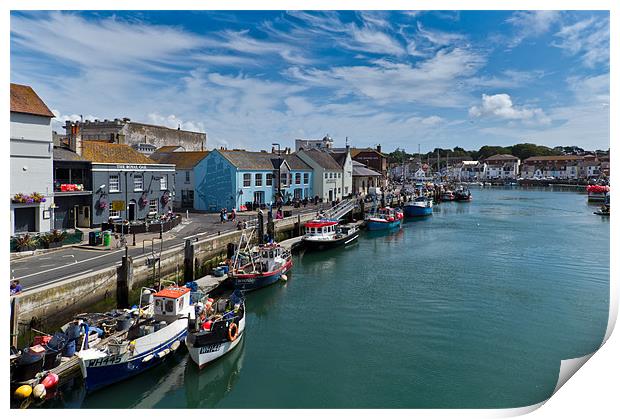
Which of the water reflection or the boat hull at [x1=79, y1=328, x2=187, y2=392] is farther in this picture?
the water reflection

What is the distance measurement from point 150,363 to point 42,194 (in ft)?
45.9

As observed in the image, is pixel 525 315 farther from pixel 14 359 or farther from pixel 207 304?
pixel 14 359

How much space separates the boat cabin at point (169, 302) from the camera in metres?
16.6


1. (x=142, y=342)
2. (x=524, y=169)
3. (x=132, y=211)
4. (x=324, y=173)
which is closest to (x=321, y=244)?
(x=132, y=211)

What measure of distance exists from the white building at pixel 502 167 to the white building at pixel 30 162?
173187 mm

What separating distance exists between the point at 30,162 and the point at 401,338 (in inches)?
797

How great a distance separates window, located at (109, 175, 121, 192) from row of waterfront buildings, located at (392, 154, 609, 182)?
121 m

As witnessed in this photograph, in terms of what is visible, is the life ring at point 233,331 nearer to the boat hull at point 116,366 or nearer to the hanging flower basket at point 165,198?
the boat hull at point 116,366

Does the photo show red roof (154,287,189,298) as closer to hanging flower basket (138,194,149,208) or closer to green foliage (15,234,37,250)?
green foliage (15,234,37,250)

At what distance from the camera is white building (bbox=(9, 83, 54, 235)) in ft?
76.0

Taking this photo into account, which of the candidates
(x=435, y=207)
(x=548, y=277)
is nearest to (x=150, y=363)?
(x=548, y=277)

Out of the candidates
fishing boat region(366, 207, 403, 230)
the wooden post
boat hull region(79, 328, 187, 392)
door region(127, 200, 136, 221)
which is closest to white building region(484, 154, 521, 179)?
fishing boat region(366, 207, 403, 230)

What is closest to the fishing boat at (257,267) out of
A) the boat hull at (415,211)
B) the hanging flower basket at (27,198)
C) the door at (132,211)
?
the door at (132,211)

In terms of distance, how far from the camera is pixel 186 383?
14836 mm
